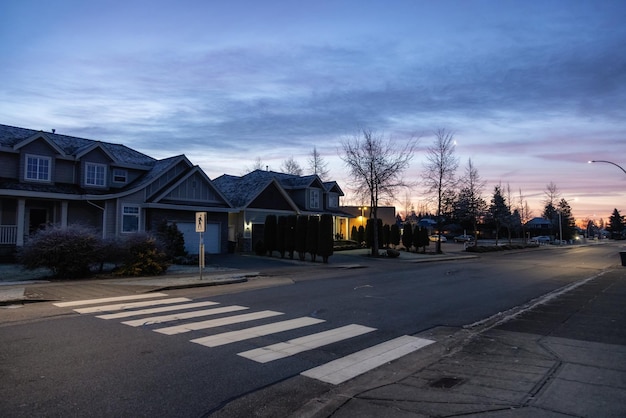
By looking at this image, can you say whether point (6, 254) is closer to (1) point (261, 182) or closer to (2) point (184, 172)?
(2) point (184, 172)

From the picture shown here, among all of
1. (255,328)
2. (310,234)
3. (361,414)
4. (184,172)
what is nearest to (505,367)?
(361,414)

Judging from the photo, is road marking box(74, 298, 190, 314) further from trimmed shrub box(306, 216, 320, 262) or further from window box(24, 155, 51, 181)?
window box(24, 155, 51, 181)

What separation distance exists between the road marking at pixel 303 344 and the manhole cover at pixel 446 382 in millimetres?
2318

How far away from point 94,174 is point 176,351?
2364cm

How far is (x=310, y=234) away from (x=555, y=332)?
69.3ft

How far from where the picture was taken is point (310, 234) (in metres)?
29.3

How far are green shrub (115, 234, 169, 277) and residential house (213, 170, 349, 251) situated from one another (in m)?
13.8

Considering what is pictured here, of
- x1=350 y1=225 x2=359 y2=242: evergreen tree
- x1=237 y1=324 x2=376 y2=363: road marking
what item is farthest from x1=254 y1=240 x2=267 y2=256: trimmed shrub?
x1=237 y1=324 x2=376 y2=363: road marking

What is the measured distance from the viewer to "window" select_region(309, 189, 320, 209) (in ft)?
142

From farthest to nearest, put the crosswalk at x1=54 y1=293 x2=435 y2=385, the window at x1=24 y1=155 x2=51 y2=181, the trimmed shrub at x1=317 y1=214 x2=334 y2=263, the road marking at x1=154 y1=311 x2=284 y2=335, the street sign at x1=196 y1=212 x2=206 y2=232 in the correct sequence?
the trimmed shrub at x1=317 y1=214 x2=334 y2=263 → the window at x1=24 y1=155 x2=51 y2=181 → the street sign at x1=196 y1=212 x2=206 y2=232 → the road marking at x1=154 y1=311 x2=284 y2=335 → the crosswalk at x1=54 y1=293 x2=435 y2=385

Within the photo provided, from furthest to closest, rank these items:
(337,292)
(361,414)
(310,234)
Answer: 1. (310,234)
2. (337,292)
3. (361,414)

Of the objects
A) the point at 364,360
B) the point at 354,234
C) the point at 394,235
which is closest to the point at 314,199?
the point at 354,234

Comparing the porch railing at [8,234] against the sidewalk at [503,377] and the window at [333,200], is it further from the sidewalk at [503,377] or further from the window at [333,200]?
the window at [333,200]

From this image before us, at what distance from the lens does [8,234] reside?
23.1 m
